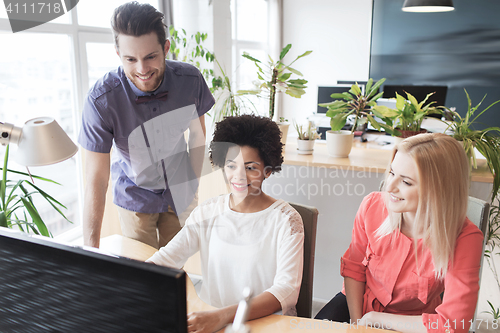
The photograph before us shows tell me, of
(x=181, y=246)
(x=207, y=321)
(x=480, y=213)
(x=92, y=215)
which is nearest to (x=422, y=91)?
(x=480, y=213)

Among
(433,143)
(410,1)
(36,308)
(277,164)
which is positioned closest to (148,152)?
(277,164)

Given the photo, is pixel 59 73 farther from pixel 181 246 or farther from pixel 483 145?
pixel 483 145

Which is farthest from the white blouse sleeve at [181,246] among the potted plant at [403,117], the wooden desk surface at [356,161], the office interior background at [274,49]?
the office interior background at [274,49]

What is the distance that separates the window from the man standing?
2.65 feet

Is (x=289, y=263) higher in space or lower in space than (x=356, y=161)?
lower

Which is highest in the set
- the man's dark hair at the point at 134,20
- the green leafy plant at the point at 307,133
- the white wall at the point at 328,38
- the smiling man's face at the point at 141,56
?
the white wall at the point at 328,38

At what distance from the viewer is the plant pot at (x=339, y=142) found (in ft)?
7.17

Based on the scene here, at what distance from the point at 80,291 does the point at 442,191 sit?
3.62 feet

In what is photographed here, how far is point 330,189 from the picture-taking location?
2.18 m

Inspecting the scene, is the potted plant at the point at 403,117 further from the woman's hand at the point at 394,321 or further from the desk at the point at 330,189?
the woman's hand at the point at 394,321

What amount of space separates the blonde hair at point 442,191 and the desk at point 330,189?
2.74ft

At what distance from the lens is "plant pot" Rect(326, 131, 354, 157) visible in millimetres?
2186

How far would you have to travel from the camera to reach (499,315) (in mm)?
2205

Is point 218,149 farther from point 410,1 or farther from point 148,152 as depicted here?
point 410,1
